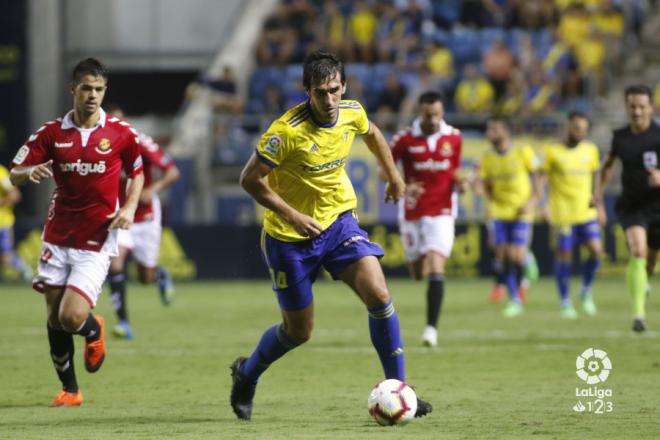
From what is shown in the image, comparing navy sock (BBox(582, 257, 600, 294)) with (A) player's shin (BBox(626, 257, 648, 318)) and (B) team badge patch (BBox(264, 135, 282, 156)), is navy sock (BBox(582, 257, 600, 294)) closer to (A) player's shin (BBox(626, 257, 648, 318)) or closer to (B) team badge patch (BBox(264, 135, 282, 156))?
(A) player's shin (BBox(626, 257, 648, 318))

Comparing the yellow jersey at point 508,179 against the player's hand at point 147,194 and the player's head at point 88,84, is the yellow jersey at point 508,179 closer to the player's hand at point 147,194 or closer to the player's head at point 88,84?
the player's hand at point 147,194

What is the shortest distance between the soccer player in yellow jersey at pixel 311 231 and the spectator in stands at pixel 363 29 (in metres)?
17.9

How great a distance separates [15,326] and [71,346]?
21.8 ft

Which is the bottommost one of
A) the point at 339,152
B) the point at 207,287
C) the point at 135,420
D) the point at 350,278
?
the point at 207,287

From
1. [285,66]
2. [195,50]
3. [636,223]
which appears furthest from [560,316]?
[195,50]

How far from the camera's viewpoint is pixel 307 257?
8188 mm

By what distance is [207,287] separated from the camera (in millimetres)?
22422

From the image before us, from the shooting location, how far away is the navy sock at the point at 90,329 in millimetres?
9367

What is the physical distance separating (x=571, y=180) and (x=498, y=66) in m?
8.33

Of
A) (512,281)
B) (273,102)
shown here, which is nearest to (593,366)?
(512,281)

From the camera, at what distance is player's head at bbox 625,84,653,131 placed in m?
12.5

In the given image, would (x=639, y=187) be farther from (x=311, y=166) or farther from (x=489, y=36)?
(x=489, y=36)

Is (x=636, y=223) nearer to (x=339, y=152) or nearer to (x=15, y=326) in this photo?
(x=339, y=152)

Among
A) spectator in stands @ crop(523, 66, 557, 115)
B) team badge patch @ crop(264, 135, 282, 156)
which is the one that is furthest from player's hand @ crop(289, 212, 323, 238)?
spectator in stands @ crop(523, 66, 557, 115)
